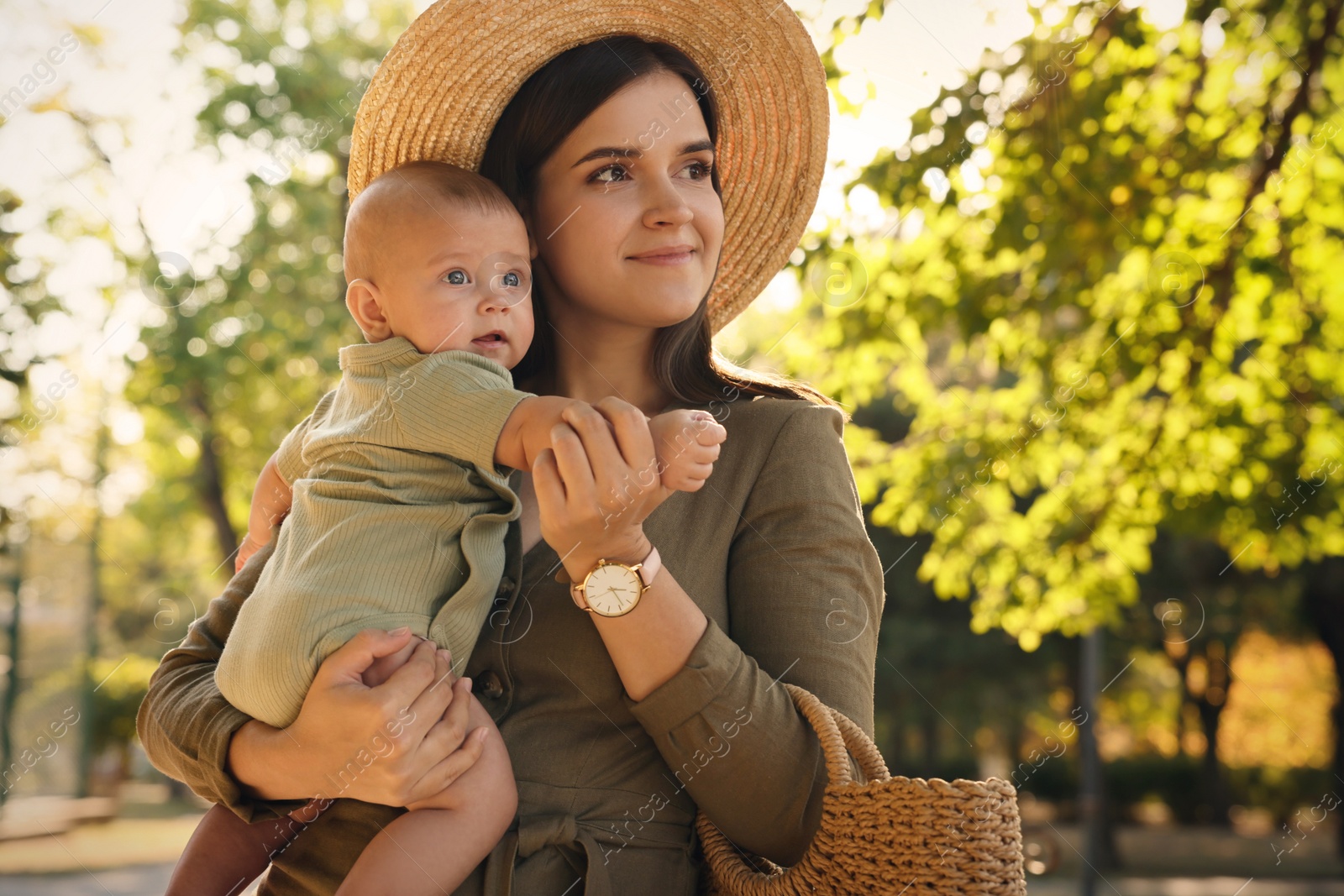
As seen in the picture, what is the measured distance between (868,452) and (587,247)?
4.21 meters

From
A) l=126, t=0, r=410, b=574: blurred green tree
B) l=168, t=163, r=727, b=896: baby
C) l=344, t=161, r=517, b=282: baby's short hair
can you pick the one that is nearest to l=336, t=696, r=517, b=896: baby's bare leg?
l=168, t=163, r=727, b=896: baby

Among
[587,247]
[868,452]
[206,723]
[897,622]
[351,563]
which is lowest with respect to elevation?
[897,622]

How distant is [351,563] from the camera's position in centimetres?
185

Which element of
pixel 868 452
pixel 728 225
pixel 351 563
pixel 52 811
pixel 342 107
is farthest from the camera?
pixel 52 811

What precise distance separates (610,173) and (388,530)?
3.01ft

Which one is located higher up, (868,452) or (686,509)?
(686,509)

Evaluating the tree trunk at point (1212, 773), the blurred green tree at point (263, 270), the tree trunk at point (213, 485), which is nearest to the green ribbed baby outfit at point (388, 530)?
the blurred green tree at point (263, 270)

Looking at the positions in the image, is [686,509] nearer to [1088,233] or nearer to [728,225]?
[728,225]

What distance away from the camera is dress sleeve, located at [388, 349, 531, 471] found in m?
1.81

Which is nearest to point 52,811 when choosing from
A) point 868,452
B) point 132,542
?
point 132,542

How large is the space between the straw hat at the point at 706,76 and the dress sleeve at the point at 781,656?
2.33 ft

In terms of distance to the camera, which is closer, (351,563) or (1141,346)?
(351,563)

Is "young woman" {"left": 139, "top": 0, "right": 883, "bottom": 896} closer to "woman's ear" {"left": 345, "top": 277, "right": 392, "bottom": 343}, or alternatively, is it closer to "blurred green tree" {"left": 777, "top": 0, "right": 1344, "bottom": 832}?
"woman's ear" {"left": 345, "top": 277, "right": 392, "bottom": 343}

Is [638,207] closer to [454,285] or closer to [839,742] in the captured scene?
[454,285]
